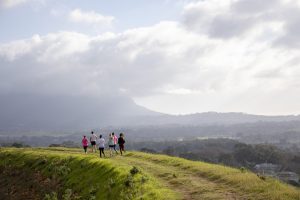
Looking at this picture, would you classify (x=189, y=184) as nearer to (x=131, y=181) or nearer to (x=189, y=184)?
(x=189, y=184)

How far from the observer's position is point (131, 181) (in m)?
24.5

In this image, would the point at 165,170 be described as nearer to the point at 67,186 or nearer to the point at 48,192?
the point at 67,186

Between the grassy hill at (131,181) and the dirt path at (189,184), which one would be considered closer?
the dirt path at (189,184)

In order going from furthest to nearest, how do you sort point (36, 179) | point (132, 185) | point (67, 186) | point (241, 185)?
point (36, 179) < point (67, 186) < point (132, 185) < point (241, 185)

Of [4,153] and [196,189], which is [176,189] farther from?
[4,153]

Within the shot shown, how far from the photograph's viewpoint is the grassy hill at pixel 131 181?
2053 centimetres

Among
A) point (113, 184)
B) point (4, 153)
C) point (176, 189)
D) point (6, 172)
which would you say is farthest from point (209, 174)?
point (4, 153)

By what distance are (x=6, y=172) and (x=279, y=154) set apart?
104489mm

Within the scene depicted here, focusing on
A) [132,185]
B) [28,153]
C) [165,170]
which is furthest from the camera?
[28,153]

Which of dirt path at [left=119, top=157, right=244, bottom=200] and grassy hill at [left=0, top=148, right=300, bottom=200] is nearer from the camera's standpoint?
dirt path at [left=119, top=157, right=244, bottom=200]

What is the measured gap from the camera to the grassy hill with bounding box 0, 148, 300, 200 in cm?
2053

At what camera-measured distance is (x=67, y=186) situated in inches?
1276

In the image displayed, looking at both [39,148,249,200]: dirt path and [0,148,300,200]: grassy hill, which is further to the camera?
[0,148,300,200]: grassy hill

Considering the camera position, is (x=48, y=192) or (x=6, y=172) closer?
(x=48, y=192)
